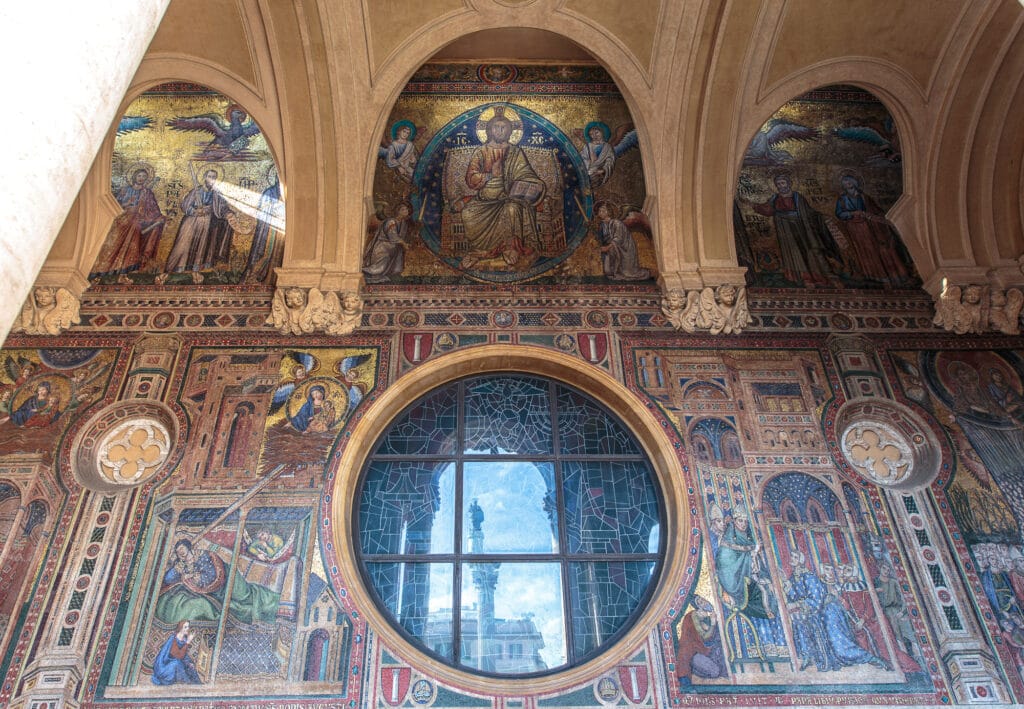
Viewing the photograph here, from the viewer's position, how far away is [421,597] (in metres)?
6.82

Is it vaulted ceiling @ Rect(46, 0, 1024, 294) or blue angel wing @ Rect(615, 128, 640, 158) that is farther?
blue angel wing @ Rect(615, 128, 640, 158)

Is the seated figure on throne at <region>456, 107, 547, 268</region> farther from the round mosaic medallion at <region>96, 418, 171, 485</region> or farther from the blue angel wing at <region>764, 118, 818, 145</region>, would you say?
the round mosaic medallion at <region>96, 418, 171, 485</region>

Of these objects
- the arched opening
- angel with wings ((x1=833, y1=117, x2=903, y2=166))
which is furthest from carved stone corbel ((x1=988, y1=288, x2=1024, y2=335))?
the arched opening

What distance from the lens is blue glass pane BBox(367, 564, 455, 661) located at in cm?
668

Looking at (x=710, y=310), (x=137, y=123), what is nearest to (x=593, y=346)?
(x=710, y=310)

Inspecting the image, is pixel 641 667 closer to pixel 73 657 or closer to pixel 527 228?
pixel 73 657

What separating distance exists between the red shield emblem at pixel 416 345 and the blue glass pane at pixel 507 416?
0.53m

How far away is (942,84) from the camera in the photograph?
8031 millimetres

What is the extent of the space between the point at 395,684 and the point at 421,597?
2.83ft

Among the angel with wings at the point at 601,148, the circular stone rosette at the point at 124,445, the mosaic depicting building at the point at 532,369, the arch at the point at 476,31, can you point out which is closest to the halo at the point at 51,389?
the mosaic depicting building at the point at 532,369

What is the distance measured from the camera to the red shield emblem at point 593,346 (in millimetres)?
7969

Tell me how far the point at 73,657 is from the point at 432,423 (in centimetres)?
338

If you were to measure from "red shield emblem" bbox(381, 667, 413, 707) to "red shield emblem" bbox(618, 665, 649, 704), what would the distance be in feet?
5.12

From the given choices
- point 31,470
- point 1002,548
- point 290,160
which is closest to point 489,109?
point 290,160
